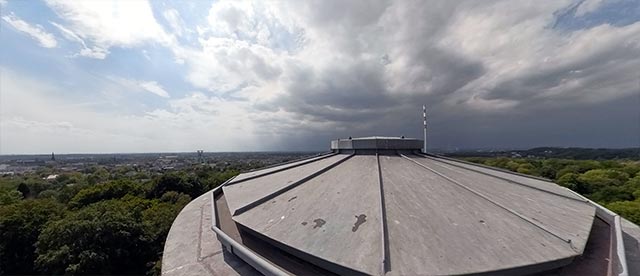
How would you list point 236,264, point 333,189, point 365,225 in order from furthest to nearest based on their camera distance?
point 333,189
point 236,264
point 365,225

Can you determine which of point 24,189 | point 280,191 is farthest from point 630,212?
point 24,189

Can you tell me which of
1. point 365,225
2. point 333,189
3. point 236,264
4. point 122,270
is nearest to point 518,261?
point 365,225

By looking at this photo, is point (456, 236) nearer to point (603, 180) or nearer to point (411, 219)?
point (411, 219)

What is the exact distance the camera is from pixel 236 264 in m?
7.07

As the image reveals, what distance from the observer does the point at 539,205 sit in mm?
8258

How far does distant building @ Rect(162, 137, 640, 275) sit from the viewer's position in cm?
553

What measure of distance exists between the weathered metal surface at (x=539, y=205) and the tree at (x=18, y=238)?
93.8ft

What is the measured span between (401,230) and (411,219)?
1.87 ft

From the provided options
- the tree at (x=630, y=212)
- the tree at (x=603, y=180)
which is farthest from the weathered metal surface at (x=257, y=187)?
the tree at (x=603, y=180)

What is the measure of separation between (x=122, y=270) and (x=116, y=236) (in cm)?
236

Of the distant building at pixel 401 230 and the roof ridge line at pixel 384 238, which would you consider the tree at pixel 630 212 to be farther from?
the roof ridge line at pixel 384 238

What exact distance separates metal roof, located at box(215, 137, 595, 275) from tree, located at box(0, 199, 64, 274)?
22.0 meters

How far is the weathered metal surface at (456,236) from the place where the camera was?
5277mm

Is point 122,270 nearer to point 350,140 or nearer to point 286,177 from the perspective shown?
point 286,177
